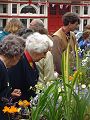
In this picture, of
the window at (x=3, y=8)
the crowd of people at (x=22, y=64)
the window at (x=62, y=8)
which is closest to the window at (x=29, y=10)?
the window at (x=3, y=8)

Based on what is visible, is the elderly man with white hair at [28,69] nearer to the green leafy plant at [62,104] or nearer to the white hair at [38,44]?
the white hair at [38,44]

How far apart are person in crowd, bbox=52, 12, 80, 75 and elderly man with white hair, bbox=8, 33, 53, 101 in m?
1.38

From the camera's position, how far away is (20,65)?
10.6 feet

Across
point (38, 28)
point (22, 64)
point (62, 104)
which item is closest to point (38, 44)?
point (22, 64)

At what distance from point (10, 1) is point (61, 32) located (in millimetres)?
20032

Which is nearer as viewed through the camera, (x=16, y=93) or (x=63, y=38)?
(x=16, y=93)

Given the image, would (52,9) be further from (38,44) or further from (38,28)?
(38,44)

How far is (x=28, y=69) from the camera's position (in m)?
3.22

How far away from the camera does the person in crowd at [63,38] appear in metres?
4.65

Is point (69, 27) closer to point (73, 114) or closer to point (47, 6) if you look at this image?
point (73, 114)

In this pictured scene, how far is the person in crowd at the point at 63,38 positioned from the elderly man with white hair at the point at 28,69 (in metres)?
1.38

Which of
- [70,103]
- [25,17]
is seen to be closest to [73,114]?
[70,103]

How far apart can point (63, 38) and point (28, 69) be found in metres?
1.63

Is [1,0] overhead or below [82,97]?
overhead
